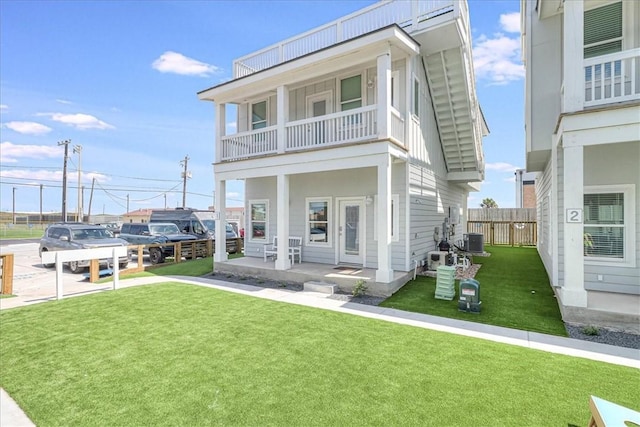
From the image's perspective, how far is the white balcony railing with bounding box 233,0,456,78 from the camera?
8430 millimetres

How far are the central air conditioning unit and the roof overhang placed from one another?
19.8 feet

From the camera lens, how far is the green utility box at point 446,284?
7.30 meters

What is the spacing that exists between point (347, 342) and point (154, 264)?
11.0m

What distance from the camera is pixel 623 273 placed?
22.0ft

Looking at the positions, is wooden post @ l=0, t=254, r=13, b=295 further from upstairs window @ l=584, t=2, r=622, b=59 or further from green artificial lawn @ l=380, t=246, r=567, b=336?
upstairs window @ l=584, t=2, r=622, b=59

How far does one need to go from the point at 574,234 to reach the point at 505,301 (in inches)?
90.9

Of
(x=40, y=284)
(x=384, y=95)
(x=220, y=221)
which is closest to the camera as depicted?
(x=384, y=95)

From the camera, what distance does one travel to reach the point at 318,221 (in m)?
10.7

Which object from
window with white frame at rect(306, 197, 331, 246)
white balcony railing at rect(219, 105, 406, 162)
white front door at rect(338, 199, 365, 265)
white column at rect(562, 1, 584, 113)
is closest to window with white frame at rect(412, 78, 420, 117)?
white balcony railing at rect(219, 105, 406, 162)

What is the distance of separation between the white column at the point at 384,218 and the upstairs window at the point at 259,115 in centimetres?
610

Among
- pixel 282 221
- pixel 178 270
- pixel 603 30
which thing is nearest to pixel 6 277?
pixel 178 270

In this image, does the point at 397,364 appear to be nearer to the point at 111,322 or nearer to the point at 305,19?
the point at 111,322

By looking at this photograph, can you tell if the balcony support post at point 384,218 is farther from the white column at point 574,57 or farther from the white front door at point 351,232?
the white column at point 574,57

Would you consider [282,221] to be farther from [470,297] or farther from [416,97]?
[416,97]
